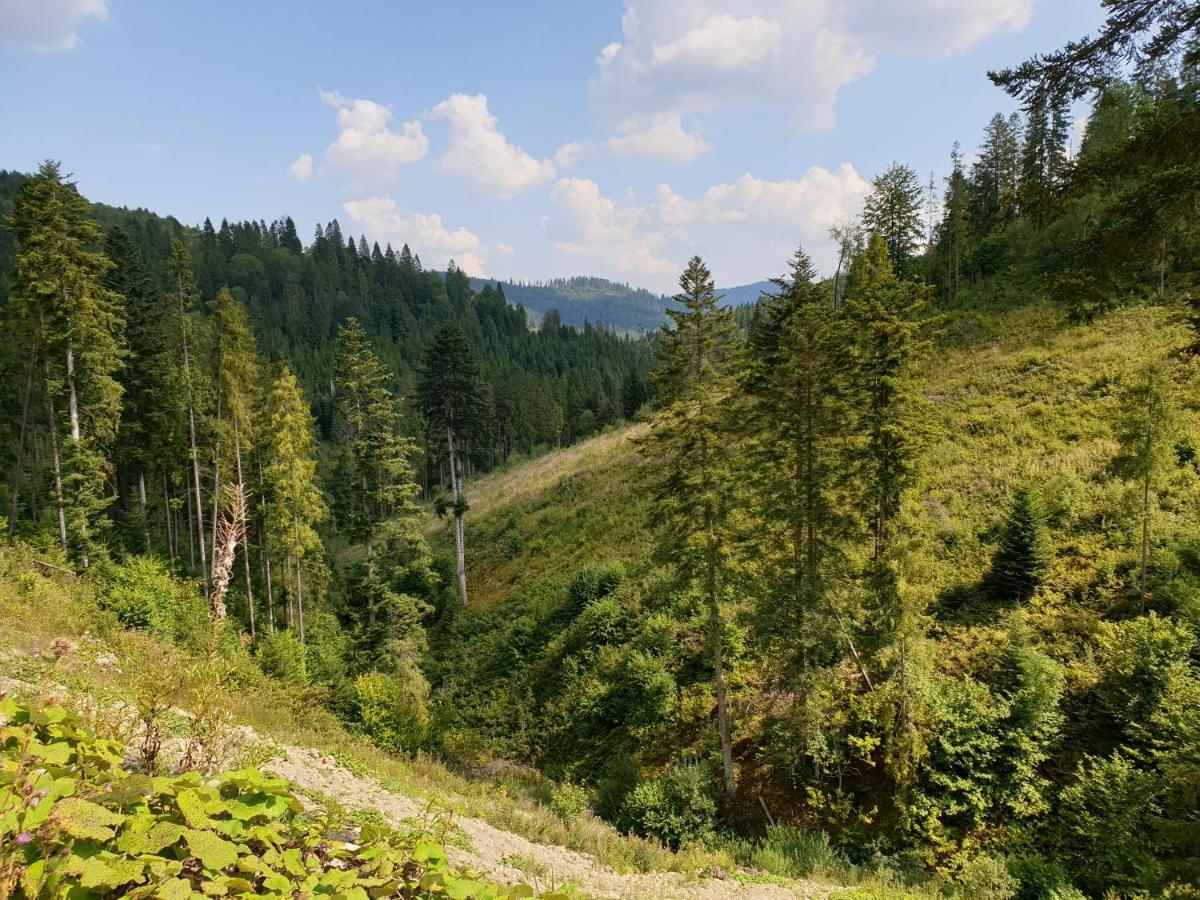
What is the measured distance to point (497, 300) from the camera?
174 m

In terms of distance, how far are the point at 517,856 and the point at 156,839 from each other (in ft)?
19.5

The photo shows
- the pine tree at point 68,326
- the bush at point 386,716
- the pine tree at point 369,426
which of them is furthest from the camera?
the pine tree at point 369,426

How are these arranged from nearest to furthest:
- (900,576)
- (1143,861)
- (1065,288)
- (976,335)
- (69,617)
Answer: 1. (1065,288)
2. (1143,861)
3. (69,617)
4. (900,576)
5. (976,335)

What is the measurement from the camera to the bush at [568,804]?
12.6 m

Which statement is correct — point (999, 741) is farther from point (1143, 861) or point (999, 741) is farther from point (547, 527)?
point (547, 527)

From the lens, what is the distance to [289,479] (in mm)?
24688

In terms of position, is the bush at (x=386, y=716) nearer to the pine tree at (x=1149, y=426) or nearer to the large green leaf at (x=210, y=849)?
the large green leaf at (x=210, y=849)

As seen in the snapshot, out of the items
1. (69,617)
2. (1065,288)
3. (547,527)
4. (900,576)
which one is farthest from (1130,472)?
(547,527)

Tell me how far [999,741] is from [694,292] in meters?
13.2

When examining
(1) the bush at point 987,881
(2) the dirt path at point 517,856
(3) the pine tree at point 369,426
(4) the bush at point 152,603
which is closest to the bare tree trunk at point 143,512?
(4) the bush at point 152,603

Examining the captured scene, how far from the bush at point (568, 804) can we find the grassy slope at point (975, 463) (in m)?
7.93

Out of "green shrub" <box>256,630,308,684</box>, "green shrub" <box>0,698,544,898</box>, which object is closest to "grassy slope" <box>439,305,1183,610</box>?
"green shrub" <box>256,630,308,684</box>

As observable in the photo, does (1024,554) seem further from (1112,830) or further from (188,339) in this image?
(188,339)

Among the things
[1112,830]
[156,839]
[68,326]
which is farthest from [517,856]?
[68,326]
